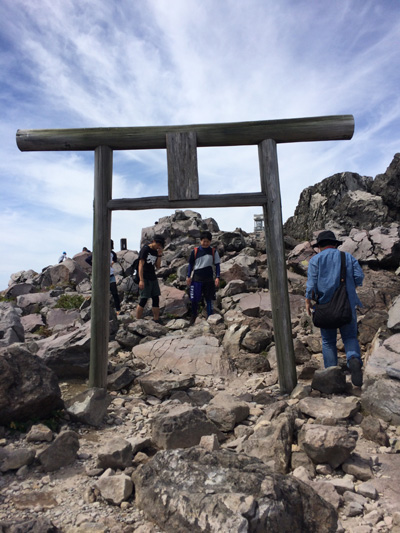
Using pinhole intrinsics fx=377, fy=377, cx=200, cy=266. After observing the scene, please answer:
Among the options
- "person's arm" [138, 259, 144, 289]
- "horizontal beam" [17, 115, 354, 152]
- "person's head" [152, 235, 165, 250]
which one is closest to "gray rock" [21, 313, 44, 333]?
"person's arm" [138, 259, 144, 289]

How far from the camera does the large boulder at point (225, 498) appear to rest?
2244 mm

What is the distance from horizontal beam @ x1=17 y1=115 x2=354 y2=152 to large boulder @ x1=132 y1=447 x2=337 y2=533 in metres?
4.20

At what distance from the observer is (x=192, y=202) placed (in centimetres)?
535

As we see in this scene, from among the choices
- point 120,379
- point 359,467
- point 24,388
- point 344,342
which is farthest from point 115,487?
point 344,342

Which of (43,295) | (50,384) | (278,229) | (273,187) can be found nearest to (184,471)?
(50,384)

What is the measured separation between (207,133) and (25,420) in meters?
4.32

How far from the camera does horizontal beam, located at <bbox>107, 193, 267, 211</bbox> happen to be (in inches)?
211

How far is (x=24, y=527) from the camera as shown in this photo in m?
2.36

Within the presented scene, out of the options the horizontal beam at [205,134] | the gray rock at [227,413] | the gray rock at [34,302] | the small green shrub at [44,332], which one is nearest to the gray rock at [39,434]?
the gray rock at [227,413]

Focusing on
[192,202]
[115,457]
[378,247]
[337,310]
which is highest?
[378,247]

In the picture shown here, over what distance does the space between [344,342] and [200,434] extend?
2.56 m

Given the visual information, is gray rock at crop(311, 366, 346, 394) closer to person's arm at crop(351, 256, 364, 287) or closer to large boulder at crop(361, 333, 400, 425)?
large boulder at crop(361, 333, 400, 425)

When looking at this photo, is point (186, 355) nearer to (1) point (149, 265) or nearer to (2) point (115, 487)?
(1) point (149, 265)

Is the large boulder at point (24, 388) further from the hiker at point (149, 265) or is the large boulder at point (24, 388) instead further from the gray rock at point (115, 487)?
the hiker at point (149, 265)
